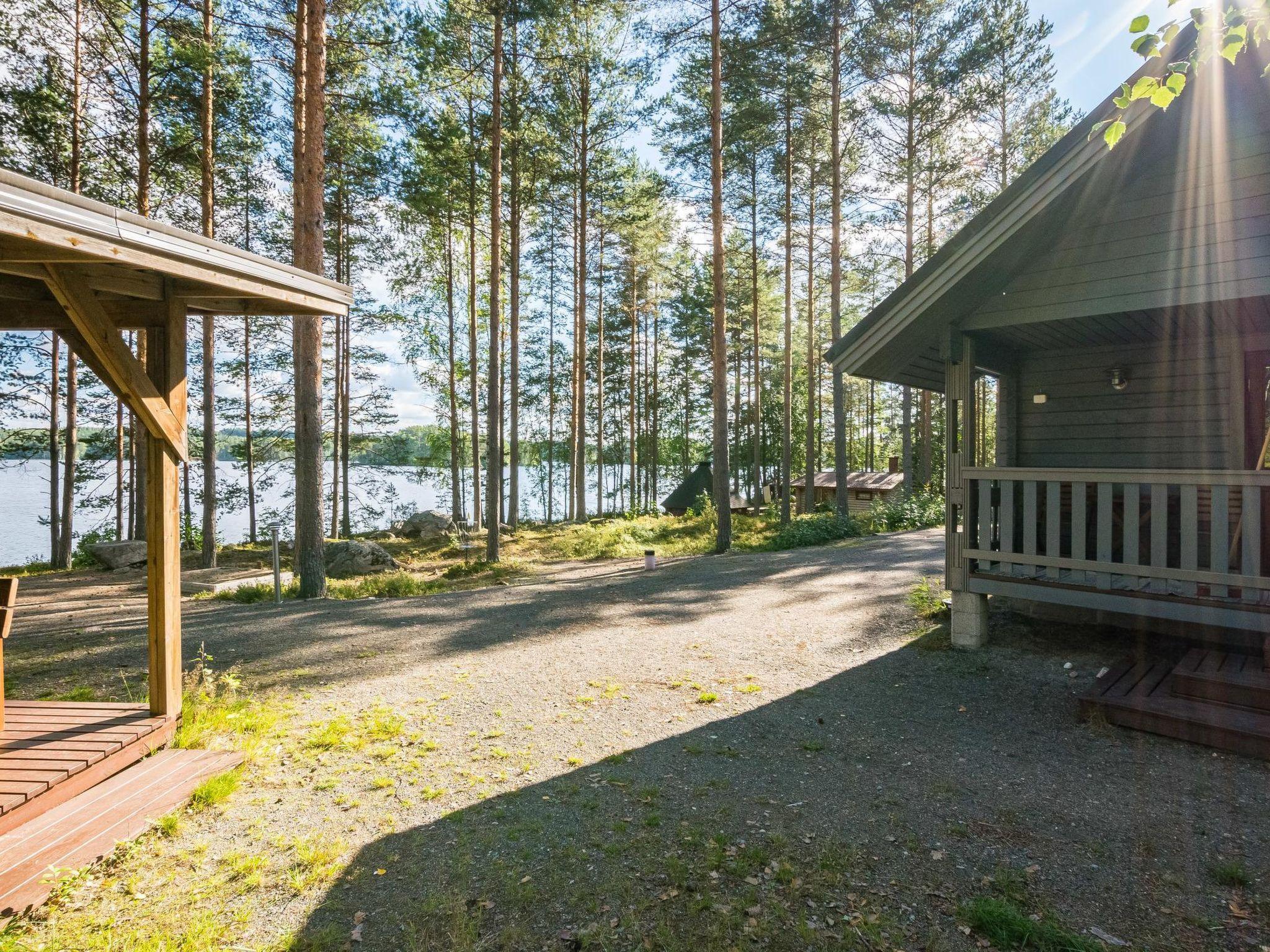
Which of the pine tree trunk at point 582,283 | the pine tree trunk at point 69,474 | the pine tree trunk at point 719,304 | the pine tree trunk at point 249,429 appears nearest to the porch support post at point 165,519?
the pine tree trunk at point 719,304

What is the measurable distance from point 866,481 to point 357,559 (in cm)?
1914

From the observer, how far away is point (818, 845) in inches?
108

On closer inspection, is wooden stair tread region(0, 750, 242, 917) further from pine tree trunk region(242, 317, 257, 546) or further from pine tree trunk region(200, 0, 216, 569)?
pine tree trunk region(242, 317, 257, 546)

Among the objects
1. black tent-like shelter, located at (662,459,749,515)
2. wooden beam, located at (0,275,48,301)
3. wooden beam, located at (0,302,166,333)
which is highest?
wooden beam, located at (0,275,48,301)

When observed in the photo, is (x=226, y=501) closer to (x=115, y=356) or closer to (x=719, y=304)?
(x=719, y=304)

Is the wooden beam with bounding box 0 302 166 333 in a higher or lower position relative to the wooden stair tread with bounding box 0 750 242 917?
higher

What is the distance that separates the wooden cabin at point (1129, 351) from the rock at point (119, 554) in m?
14.6

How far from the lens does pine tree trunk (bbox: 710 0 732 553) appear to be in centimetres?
1220

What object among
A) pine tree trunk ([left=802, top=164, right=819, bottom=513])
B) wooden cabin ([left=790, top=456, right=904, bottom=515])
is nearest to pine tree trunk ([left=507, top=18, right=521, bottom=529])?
pine tree trunk ([left=802, top=164, right=819, bottom=513])

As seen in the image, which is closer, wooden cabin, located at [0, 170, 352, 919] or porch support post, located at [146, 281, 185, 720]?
wooden cabin, located at [0, 170, 352, 919]

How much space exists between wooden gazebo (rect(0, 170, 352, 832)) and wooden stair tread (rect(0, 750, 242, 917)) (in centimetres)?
7

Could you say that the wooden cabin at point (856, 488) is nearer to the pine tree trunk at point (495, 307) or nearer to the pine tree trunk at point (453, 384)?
the pine tree trunk at point (453, 384)

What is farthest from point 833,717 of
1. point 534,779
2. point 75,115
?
point 75,115

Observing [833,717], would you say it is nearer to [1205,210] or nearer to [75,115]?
[1205,210]
